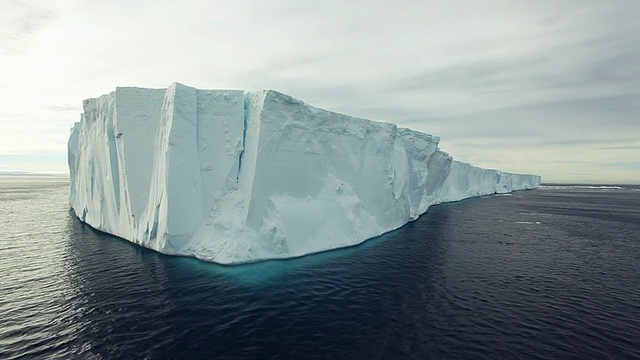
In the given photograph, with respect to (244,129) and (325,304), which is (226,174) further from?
(325,304)

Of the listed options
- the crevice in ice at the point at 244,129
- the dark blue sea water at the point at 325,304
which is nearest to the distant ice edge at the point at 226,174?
the crevice in ice at the point at 244,129

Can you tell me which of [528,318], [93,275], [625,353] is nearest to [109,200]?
[93,275]

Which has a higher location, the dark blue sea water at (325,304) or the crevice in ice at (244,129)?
the crevice in ice at (244,129)

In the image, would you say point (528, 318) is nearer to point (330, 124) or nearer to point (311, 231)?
point (311, 231)

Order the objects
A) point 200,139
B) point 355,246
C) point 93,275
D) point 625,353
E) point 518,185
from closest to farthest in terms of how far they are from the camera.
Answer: point 625,353
point 93,275
point 200,139
point 355,246
point 518,185

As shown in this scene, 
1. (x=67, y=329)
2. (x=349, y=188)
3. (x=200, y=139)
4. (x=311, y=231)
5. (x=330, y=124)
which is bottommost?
(x=67, y=329)

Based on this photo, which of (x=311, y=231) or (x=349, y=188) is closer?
(x=311, y=231)

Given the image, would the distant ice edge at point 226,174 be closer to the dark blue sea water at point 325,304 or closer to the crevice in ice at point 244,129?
the crevice in ice at point 244,129
